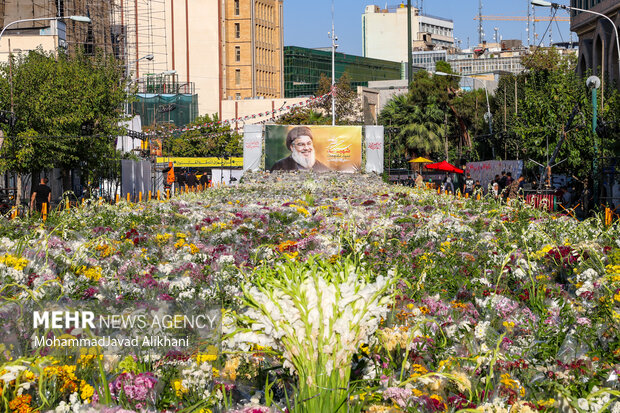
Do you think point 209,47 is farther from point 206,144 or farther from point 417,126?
point 417,126

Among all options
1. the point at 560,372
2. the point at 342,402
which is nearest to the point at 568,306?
the point at 560,372

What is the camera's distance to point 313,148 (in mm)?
46250

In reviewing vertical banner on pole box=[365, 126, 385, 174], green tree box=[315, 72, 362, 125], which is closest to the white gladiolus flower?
vertical banner on pole box=[365, 126, 385, 174]

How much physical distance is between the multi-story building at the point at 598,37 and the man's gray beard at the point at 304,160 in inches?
692

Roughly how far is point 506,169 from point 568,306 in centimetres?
→ 3195

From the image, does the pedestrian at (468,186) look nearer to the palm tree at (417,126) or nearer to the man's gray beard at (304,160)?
the man's gray beard at (304,160)

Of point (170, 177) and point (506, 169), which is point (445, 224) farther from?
→ point (170, 177)

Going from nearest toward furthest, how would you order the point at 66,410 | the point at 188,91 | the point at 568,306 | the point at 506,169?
the point at 66,410 < the point at 568,306 < the point at 506,169 < the point at 188,91

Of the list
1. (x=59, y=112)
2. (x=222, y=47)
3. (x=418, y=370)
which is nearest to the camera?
(x=418, y=370)

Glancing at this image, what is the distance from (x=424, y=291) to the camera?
8.04 metres

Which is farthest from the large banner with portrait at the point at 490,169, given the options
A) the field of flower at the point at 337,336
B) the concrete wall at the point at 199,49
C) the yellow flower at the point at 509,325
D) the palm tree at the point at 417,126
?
the concrete wall at the point at 199,49

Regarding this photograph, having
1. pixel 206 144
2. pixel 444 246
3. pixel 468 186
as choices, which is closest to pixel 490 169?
pixel 468 186

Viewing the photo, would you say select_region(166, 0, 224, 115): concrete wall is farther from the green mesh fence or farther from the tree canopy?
the tree canopy

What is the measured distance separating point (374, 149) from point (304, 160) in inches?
153
